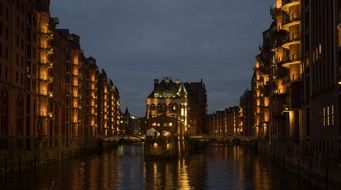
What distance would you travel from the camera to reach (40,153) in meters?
105

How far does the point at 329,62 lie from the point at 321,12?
331 inches

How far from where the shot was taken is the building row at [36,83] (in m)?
90.5

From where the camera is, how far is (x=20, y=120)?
100 m

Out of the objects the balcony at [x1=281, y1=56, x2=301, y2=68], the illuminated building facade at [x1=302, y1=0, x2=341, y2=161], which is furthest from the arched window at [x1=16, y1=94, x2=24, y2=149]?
the illuminated building facade at [x1=302, y1=0, x2=341, y2=161]

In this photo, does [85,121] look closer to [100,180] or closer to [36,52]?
[36,52]

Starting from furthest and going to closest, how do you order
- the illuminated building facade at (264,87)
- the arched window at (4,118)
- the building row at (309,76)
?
the illuminated building facade at (264,87) < the arched window at (4,118) < the building row at (309,76)

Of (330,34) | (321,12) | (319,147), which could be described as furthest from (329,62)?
(319,147)

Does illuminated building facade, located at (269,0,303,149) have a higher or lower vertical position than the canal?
higher

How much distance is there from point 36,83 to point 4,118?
23.2 metres

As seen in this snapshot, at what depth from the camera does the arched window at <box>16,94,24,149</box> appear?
97.7 meters

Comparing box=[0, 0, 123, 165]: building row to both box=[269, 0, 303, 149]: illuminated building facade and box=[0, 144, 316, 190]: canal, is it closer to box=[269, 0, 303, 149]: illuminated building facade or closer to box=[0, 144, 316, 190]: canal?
box=[0, 144, 316, 190]: canal

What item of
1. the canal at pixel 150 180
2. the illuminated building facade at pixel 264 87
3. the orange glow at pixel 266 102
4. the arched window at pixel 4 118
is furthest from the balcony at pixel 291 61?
the orange glow at pixel 266 102

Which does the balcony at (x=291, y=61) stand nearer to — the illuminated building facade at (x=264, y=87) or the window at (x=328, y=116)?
the window at (x=328, y=116)

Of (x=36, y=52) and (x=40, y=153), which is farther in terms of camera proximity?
(x=36, y=52)
